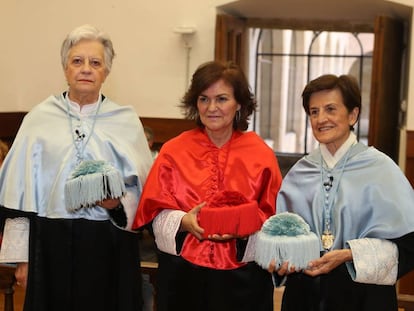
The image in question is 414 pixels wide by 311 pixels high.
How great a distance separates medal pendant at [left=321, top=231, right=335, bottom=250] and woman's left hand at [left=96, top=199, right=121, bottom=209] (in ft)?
2.48

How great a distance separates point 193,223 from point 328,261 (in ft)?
1.56

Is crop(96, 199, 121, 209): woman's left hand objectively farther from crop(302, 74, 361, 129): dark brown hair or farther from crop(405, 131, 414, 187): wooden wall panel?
crop(405, 131, 414, 187): wooden wall panel

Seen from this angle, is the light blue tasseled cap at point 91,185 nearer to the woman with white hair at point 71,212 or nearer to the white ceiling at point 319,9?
the woman with white hair at point 71,212

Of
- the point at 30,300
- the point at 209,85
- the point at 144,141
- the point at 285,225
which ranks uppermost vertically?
the point at 209,85

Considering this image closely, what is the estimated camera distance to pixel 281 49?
43.0 ft

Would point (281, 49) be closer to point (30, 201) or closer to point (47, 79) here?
point (47, 79)

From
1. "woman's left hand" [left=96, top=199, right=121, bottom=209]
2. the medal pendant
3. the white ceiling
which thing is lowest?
the medal pendant

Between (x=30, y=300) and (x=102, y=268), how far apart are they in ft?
0.94

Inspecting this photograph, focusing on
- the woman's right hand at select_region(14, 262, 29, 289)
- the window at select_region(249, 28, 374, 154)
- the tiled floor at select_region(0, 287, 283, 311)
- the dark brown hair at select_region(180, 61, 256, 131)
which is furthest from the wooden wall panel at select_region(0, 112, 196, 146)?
the window at select_region(249, 28, 374, 154)

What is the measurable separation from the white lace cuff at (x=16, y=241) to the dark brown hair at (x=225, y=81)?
0.76m

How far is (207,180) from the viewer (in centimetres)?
254

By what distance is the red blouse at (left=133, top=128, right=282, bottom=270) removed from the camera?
98.2 inches

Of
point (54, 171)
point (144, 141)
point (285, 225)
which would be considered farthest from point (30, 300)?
point (285, 225)

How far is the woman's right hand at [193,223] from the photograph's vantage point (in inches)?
92.5
